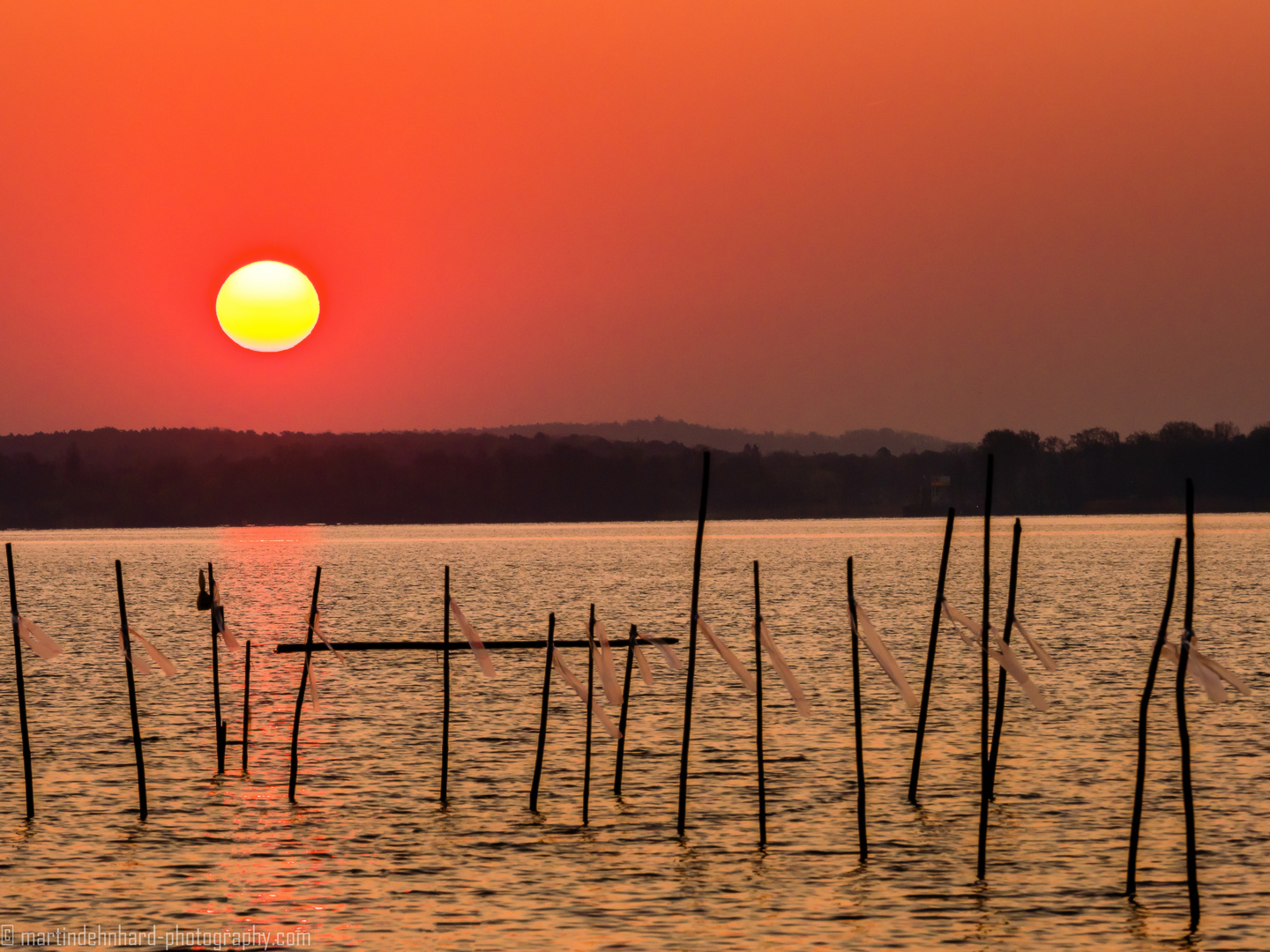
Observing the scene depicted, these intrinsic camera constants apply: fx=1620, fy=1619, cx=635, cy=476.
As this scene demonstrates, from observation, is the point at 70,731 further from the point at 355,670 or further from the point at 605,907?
the point at 605,907

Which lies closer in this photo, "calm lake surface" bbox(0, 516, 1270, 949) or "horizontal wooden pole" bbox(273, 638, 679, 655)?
"calm lake surface" bbox(0, 516, 1270, 949)

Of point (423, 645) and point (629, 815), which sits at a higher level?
point (423, 645)

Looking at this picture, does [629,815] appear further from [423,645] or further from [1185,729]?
[423,645]

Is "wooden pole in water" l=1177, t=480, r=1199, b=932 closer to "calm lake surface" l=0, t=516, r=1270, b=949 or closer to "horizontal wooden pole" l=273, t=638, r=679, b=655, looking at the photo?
"calm lake surface" l=0, t=516, r=1270, b=949

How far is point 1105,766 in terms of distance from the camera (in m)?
31.3

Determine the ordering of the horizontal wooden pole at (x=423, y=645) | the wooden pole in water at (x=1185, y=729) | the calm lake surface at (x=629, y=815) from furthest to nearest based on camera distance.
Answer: the horizontal wooden pole at (x=423, y=645) → the calm lake surface at (x=629, y=815) → the wooden pole in water at (x=1185, y=729)

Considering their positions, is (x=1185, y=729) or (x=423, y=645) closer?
(x=1185, y=729)

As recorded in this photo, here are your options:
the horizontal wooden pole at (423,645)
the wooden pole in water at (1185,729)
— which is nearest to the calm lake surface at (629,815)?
the wooden pole in water at (1185,729)

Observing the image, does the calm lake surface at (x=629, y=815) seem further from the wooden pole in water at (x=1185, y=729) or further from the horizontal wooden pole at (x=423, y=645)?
the horizontal wooden pole at (x=423, y=645)

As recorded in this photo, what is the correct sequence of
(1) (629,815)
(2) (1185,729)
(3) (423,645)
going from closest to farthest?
(2) (1185,729) < (1) (629,815) < (3) (423,645)

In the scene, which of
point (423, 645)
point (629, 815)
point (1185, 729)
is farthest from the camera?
point (423, 645)

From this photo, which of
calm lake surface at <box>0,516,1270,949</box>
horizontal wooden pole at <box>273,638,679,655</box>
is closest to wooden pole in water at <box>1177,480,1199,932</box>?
calm lake surface at <box>0,516,1270,949</box>

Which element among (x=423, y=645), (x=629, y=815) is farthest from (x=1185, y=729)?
(x=423, y=645)

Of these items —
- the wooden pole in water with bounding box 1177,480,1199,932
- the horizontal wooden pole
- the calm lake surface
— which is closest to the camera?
the wooden pole in water with bounding box 1177,480,1199,932
